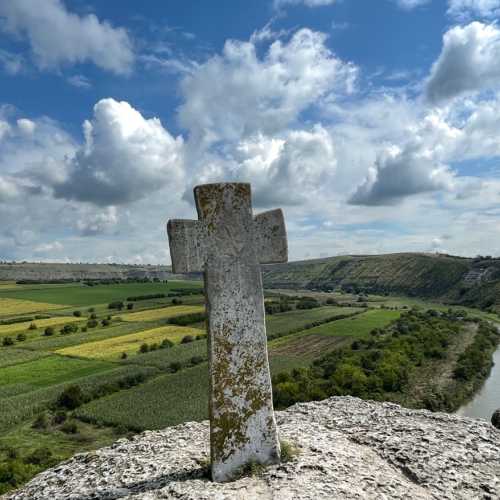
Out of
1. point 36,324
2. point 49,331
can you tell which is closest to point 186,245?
point 49,331

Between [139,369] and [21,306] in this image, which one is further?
[21,306]

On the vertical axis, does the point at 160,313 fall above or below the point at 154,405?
above

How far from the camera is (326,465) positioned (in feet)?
29.3

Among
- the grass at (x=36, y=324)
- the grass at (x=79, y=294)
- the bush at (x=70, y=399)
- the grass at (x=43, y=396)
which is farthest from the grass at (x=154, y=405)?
the grass at (x=79, y=294)

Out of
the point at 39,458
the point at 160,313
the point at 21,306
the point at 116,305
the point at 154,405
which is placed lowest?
the point at 154,405

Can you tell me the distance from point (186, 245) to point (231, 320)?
1804 mm

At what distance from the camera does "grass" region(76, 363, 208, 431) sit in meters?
31.9

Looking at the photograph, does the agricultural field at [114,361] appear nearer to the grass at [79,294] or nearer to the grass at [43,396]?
the grass at [43,396]

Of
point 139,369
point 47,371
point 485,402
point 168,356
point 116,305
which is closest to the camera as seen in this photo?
point 485,402

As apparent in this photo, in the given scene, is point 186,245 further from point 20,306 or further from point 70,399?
point 20,306

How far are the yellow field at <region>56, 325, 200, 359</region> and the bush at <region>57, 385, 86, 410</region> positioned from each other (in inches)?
620

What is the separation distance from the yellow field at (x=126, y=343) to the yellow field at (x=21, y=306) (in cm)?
3720

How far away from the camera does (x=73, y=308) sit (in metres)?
96.6

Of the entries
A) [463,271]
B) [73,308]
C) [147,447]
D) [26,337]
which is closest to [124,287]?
[73,308]
